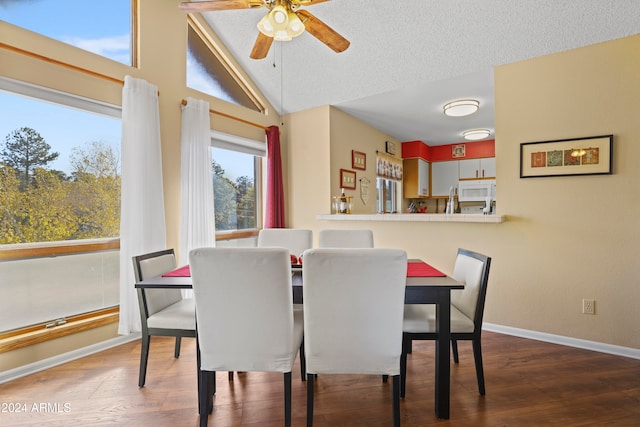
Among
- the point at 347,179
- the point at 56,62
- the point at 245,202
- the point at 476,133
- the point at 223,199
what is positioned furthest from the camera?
the point at 476,133

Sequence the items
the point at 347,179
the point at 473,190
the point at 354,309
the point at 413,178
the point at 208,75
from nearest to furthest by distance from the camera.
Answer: the point at 354,309
the point at 208,75
the point at 347,179
the point at 473,190
the point at 413,178

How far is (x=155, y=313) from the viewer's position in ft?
6.98

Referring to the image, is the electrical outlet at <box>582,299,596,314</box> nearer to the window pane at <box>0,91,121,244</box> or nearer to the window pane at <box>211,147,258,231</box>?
the window pane at <box>211,147,258,231</box>

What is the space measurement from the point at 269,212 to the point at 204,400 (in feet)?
8.43

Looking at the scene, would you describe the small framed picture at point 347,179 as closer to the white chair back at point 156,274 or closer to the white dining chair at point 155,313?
the white chair back at point 156,274

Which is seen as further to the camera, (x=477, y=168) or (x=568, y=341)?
(x=477, y=168)

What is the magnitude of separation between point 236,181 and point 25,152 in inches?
78.2

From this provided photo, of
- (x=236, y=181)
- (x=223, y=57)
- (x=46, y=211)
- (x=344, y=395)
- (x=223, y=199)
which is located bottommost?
(x=344, y=395)

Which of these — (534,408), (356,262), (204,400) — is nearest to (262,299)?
(356,262)

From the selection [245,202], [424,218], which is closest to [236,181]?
[245,202]

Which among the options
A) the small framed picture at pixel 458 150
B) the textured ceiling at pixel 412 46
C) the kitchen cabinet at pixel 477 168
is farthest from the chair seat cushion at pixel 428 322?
the small framed picture at pixel 458 150

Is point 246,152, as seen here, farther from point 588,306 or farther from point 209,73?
point 588,306

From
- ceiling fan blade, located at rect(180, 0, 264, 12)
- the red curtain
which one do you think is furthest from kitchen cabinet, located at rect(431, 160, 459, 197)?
ceiling fan blade, located at rect(180, 0, 264, 12)

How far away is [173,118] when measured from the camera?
10.3 feet
